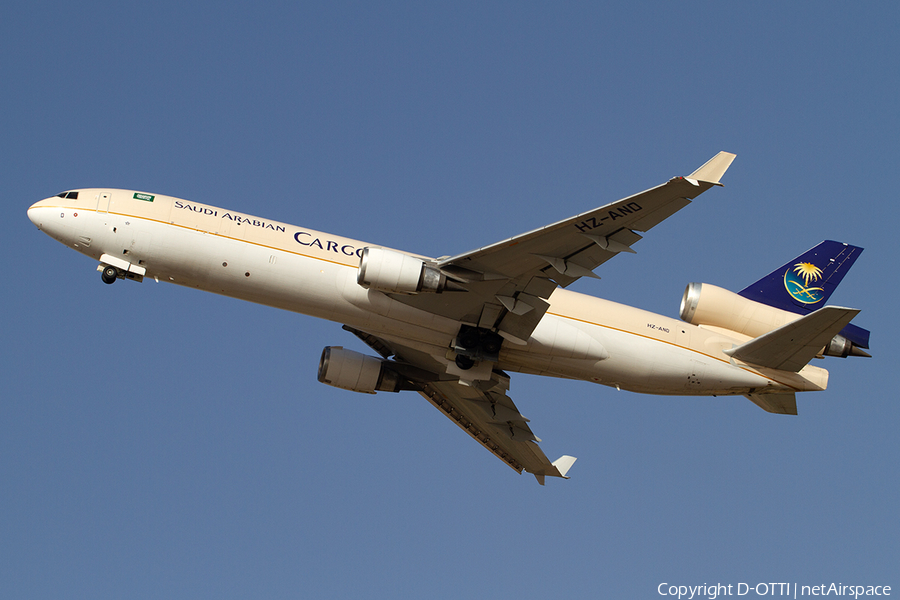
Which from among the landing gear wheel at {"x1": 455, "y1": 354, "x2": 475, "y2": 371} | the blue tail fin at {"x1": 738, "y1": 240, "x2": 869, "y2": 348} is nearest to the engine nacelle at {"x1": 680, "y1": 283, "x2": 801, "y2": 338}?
the blue tail fin at {"x1": 738, "y1": 240, "x2": 869, "y2": 348}

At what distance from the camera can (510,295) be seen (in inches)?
1169

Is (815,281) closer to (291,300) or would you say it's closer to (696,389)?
(696,389)

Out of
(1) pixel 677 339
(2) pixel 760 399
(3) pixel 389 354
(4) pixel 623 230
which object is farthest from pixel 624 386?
(3) pixel 389 354

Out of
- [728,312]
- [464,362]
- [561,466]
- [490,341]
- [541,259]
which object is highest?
[728,312]

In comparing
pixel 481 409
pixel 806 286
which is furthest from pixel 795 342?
pixel 481 409

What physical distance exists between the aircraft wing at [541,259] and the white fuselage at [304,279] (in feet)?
2.90

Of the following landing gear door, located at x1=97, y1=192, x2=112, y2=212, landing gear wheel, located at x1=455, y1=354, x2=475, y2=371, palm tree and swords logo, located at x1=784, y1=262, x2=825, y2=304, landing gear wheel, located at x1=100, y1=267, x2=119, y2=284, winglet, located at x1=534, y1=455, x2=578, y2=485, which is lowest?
winglet, located at x1=534, y1=455, x2=578, y2=485

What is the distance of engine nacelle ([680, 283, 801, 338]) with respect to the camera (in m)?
32.7

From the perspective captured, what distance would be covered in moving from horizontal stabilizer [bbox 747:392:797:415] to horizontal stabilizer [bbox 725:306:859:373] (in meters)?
1.25

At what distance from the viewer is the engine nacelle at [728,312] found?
32688 millimetres

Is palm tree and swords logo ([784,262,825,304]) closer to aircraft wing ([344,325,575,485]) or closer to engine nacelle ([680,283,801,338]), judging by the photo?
engine nacelle ([680,283,801,338])

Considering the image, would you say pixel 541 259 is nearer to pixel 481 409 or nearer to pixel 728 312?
pixel 728 312

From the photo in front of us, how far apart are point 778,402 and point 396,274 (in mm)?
16000

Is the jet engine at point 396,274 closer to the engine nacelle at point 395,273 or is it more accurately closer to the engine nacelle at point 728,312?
the engine nacelle at point 395,273
